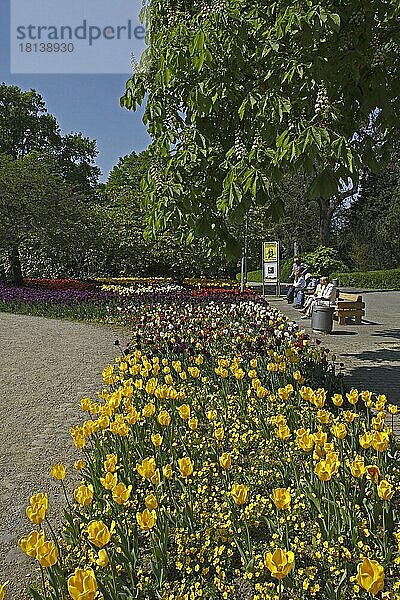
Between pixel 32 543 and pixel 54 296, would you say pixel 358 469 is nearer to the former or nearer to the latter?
pixel 32 543

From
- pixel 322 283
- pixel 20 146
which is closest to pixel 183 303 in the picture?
pixel 322 283

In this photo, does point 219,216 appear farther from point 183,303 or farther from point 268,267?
point 268,267

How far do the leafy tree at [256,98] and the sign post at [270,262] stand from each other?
1854 cm

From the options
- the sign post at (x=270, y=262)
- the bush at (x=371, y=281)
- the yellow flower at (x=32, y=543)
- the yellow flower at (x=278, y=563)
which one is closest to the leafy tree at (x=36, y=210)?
the sign post at (x=270, y=262)

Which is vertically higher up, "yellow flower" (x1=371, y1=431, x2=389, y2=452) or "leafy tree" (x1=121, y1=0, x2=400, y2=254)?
"leafy tree" (x1=121, y1=0, x2=400, y2=254)

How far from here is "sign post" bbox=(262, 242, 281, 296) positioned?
2461cm

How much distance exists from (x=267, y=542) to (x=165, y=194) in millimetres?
2866

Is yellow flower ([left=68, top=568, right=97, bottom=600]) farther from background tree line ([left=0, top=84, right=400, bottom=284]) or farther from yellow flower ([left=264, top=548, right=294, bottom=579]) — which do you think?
background tree line ([left=0, top=84, right=400, bottom=284])

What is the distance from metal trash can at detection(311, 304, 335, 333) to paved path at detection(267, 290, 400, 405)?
0.61ft

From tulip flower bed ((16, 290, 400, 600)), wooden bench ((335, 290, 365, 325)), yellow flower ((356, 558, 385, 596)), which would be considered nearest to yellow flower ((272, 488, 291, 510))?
tulip flower bed ((16, 290, 400, 600))

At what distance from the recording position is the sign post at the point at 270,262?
80.7ft

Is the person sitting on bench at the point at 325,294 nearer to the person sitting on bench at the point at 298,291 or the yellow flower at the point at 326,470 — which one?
the person sitting on bench at the point at 298,291

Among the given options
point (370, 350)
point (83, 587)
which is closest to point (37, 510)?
point (83, 587)

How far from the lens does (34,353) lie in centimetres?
1100
